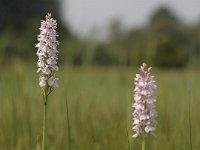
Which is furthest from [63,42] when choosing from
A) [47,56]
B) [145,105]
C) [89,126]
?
[145,105]

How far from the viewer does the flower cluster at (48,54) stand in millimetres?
2191

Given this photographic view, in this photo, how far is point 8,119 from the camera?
5.59 meters

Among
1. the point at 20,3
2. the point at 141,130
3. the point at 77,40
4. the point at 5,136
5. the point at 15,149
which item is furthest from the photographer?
the point at 20,3

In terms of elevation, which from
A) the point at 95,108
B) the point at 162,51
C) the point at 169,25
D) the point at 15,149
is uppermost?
the point at 169,25

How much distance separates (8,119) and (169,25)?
91985 mm

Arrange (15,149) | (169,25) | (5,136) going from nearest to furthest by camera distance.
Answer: (15,149) → (5,136) → (169,25)

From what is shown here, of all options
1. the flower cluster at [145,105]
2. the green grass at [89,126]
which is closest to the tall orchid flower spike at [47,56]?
the flower cluster at [145,105]

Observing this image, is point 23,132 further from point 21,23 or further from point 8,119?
point 21,23

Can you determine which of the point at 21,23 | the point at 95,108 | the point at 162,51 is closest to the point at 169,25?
the point at 162,51

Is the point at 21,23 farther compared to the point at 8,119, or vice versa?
the point at 21,23

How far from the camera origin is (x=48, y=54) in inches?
87.3

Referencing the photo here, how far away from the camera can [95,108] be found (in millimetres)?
7098

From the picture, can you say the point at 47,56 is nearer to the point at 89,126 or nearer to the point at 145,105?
the point at 145,105

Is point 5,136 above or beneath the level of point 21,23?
beneath
